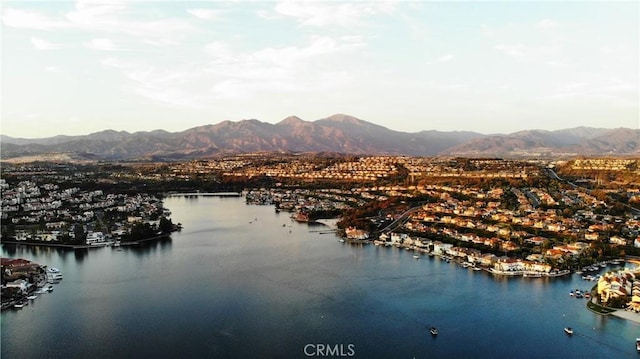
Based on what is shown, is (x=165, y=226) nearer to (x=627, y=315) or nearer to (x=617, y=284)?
(x=617, y=284)

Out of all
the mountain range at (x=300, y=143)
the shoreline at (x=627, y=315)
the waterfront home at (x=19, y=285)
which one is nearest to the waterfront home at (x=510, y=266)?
the shoreline at (x=627, y=315)

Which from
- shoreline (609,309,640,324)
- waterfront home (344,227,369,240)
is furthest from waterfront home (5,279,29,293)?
shoreline (609,309,640,324)

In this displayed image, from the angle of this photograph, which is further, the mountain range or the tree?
the mountain range

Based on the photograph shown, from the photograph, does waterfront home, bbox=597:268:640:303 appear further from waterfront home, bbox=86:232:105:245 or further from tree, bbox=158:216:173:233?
waterfront home, bbox=86:232:105:245

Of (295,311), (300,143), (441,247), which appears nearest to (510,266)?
(441,247)

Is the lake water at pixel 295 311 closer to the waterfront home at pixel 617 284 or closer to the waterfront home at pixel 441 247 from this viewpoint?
the waterfront home at pixel 617 284
